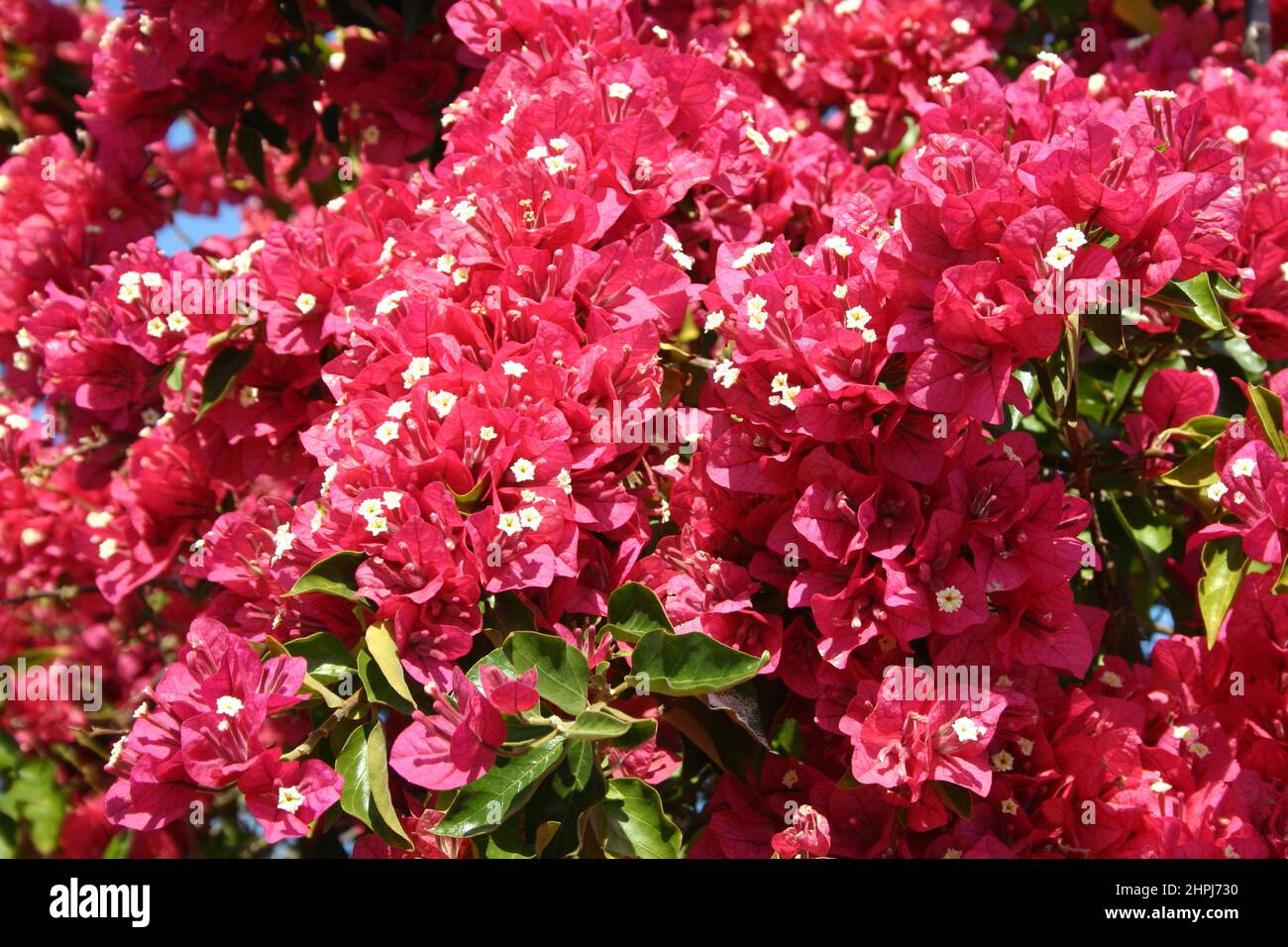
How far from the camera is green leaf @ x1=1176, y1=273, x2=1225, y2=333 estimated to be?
1740mm

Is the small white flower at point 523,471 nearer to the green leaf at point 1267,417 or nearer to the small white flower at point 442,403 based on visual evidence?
the small white flower at point 442,403

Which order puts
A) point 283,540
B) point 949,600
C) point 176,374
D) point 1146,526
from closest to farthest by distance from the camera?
point 949,600 → point 283,540 → point 1146,526 → point 176,374

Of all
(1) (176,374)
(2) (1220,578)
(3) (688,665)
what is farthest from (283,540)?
(2) (1220,578)

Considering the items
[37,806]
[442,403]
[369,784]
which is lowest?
[37,806]

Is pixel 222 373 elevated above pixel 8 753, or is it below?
above

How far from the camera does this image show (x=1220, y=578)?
1.79 metres

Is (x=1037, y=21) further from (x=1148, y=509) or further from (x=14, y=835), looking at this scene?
(x=14, y=835)

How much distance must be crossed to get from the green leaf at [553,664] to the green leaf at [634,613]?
0.09 meters

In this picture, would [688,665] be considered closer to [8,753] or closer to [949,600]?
[949,600]

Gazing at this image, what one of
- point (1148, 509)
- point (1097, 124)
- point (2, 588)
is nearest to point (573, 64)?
point (1097, 124)

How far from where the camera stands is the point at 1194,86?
8.39 ft

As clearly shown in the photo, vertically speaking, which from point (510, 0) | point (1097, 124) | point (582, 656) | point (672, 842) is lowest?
point (672, 842)

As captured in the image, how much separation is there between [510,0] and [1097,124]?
1.17m

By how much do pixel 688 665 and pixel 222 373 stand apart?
1.12 meters
